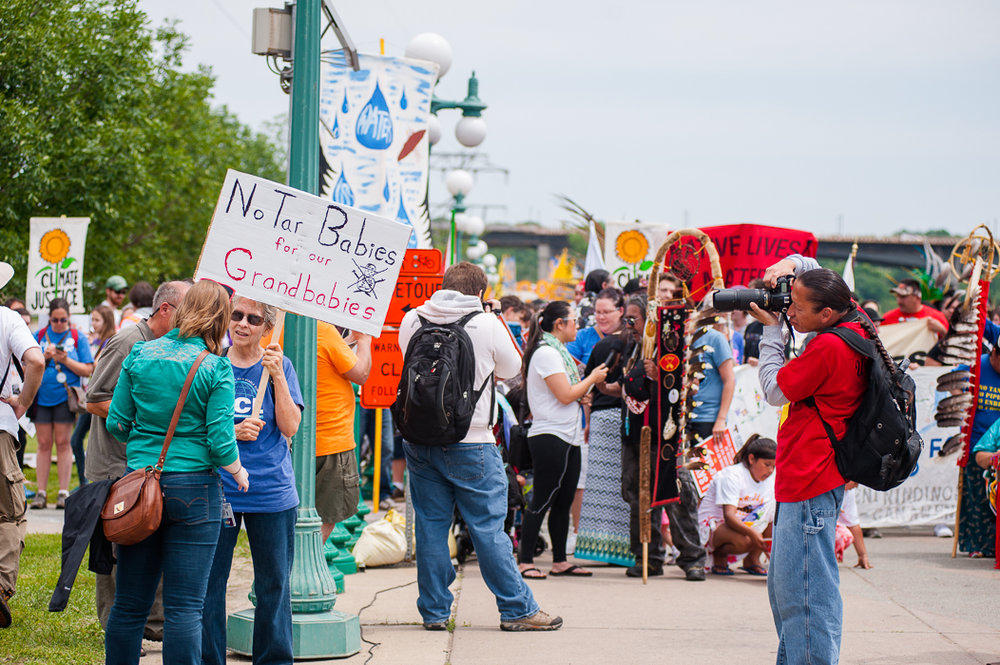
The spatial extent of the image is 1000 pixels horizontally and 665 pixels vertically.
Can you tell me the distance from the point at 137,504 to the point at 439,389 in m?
2.13

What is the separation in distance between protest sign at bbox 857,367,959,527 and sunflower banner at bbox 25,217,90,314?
831 centimetres

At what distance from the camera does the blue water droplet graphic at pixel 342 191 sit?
30.1 feet

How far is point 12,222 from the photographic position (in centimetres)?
1659

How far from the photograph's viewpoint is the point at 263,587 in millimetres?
4887

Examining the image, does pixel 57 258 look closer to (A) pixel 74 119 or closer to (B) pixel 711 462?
(A) pixel 74 119

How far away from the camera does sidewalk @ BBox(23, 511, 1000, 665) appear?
5.77 m

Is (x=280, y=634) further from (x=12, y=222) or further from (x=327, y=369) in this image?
(x=12, y=222)

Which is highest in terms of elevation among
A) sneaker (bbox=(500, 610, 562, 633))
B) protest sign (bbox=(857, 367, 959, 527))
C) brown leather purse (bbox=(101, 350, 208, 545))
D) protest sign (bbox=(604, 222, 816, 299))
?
protest sign (bbox=(604, 222, 816, 299))

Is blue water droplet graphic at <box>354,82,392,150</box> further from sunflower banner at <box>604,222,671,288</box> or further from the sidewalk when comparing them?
sunflower banner at <box>604,222,671,288</box>

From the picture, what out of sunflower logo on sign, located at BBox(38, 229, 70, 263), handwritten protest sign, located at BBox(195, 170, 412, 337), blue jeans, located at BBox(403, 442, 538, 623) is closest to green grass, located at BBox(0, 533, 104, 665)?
blue jeans, located at BBox(403, 442, 538, 623)

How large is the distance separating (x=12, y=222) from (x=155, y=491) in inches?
552

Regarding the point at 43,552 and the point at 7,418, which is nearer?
the point at 7,418

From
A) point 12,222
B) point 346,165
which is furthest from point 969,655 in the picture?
point 12,222

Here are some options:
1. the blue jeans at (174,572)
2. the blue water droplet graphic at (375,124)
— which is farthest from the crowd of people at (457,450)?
the blue water droplet graphic at (375,124)
